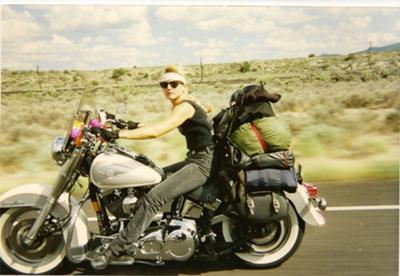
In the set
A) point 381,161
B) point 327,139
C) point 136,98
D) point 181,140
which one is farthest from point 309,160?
point 136,98

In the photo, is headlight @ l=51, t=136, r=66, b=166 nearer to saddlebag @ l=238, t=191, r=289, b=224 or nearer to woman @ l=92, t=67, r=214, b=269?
woman @ l=92, t=67, r=214, b=269

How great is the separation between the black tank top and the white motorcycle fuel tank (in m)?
0.36

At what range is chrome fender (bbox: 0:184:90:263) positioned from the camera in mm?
4051

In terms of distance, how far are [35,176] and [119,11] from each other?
173cm

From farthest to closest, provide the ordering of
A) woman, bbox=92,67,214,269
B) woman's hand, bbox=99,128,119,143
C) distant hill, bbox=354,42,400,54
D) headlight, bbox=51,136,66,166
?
distant hill, bbox=354,42,400,54 → headlight, bbox=51,136,66,166 → woman, bbox=92,67,214,269 → woman's hand, bbox=99,128,119,143

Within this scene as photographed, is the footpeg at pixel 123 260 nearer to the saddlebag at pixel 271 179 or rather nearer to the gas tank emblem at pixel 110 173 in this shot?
the gas tank emblem at pixel 110 173

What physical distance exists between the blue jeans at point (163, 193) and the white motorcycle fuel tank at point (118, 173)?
11 centimetres

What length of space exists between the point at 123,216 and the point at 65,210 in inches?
17.1

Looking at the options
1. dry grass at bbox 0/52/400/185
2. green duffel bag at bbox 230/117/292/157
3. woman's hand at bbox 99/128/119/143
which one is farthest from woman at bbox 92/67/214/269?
dry grass at bbox 0/52/400/185

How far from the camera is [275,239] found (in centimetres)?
422

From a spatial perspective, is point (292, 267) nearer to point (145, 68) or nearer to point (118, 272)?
point (118, 272)

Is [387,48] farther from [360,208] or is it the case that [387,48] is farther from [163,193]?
[163,193]

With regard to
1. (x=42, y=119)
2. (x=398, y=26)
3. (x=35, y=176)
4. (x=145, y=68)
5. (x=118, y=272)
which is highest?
(x=398, y=26)

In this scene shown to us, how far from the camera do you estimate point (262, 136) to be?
13.0 ft
